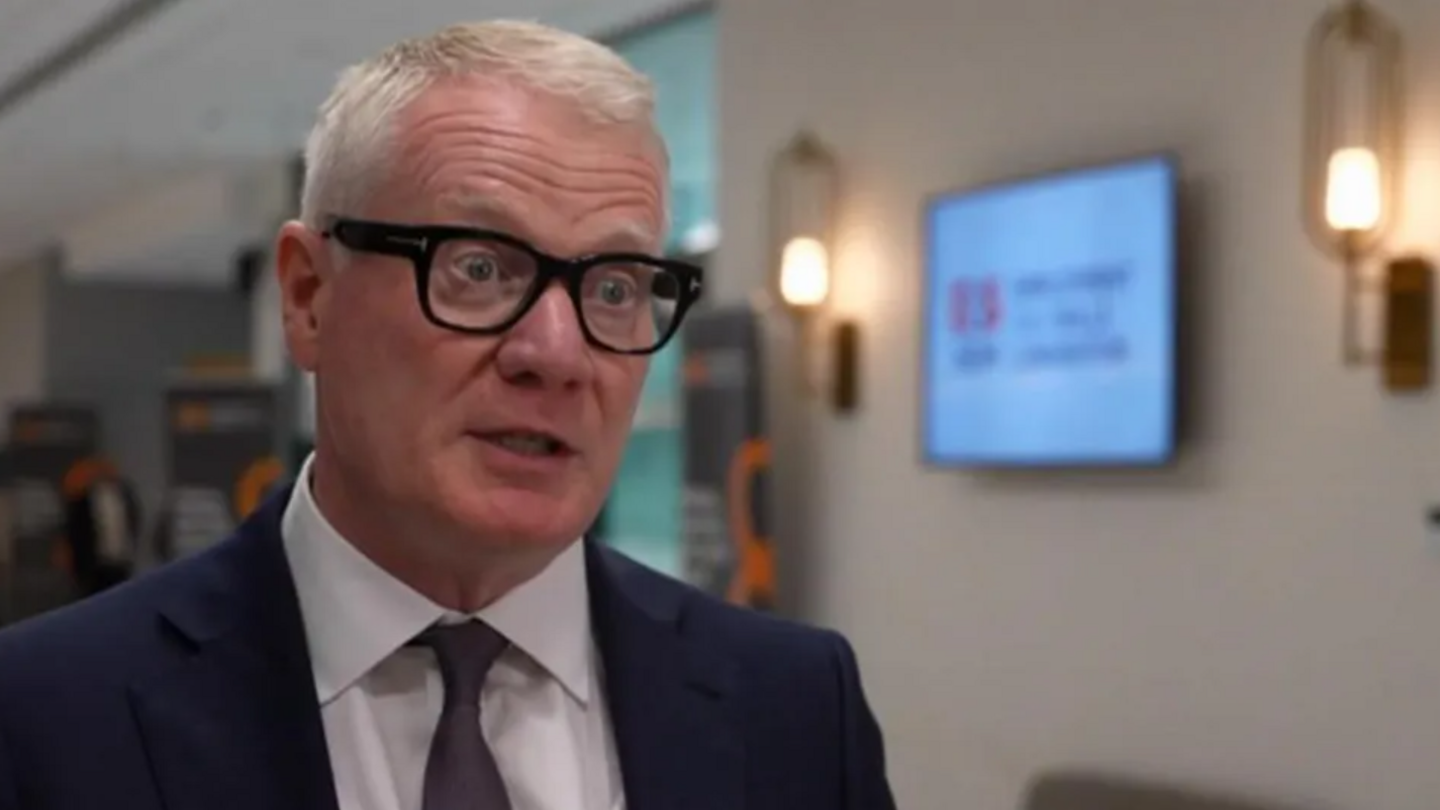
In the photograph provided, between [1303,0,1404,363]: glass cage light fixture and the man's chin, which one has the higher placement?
[1303,0,1404,363]: glass cage light fixture

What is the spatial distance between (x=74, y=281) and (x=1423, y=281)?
37.7 ft

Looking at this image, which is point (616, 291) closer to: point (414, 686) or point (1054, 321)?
point (414, 686)

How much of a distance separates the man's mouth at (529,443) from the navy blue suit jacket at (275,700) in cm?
20

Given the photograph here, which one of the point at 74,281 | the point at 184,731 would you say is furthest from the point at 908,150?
the point at 74,281

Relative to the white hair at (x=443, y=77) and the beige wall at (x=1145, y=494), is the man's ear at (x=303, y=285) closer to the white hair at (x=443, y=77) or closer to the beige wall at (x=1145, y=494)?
the white hair at (x=443, y=77)

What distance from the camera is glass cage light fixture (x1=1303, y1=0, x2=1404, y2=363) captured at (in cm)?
342

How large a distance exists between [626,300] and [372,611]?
0.90ft

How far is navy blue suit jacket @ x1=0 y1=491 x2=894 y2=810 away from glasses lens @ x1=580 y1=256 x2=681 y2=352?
0.25 meters

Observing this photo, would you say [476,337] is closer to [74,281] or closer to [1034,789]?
[1034,789]

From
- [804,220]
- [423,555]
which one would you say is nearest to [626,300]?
[423,555]

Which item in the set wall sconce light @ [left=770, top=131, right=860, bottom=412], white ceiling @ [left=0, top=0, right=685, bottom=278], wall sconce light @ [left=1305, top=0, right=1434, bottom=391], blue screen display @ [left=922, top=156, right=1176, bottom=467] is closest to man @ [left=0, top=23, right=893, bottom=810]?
wall sconce light @ [left=1305, top=0, right=1434, bottom=391]

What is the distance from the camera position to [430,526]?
3.72 ft

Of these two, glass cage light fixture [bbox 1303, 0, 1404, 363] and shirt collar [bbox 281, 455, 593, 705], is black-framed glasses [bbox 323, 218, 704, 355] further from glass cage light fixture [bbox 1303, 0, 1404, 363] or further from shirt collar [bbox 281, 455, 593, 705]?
glass cage light fixture [bbox 1303, 0, 1404, 363]

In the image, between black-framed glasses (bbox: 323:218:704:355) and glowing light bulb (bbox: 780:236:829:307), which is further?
glowing light bulb (bbox: 780:236:829:307)
